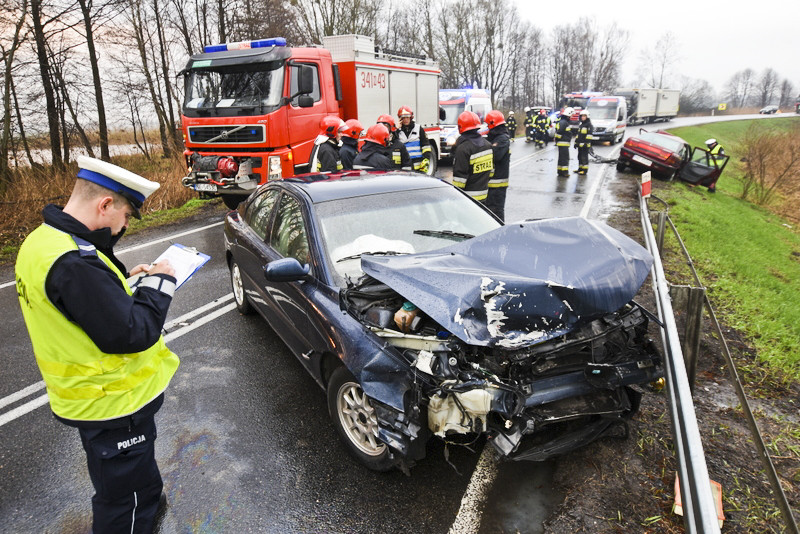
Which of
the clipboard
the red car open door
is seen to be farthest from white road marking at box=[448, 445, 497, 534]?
the red car open door

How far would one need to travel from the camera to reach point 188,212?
1055 centimetres

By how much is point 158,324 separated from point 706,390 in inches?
154

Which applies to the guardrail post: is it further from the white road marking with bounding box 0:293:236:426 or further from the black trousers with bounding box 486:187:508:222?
the white road marking with bounding box 0:293:236:426

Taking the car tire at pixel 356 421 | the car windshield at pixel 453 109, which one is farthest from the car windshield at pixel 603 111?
the car tire at pixel 356 421

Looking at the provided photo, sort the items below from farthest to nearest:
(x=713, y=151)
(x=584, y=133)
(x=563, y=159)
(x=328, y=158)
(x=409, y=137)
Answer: (x=584, y=133) < (x=563, y=159) < (x=713, y=151) < (x=409, y=137) < (x=328, y=158)

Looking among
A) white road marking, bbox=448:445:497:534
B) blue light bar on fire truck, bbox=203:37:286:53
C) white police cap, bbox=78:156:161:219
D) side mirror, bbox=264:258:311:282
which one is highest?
blue light bar on fire truck, bbox=203:37:286:53

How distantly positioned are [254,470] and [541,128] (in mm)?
24010

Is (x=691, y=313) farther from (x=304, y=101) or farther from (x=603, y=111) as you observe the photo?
(x=603, y=111)

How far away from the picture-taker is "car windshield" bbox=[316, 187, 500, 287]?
340cm

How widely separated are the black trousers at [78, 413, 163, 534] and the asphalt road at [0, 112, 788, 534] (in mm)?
436

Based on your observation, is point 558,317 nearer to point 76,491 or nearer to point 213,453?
point 213,453

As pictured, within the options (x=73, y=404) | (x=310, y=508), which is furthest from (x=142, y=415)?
(x=310, y=508)

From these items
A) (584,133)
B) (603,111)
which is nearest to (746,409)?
(584,133)

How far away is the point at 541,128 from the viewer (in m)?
24.0
